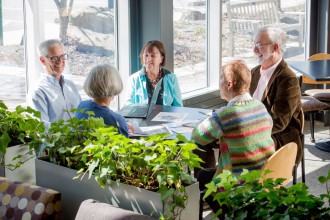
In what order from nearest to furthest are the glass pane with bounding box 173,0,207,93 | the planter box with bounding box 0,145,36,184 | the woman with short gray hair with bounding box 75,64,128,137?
the planter box with bounding box 0,145,36,184 → the woman with short gray hair with bounding box 75,64,128,137 → the glass pane with bounding box 173,0,207,93

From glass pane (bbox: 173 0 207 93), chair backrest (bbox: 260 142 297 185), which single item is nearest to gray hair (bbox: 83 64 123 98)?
chair backrest (bbox: 260 142 297 185)

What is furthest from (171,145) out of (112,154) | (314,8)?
(314,8)

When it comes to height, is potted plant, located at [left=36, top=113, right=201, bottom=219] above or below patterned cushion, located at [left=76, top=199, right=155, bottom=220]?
above

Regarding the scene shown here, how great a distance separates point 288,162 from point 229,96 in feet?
1.68

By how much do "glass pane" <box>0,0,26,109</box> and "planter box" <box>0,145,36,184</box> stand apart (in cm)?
174

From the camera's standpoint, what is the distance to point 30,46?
4.96 metres

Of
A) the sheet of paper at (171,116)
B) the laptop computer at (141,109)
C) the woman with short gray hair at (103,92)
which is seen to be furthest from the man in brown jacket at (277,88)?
the woman with short gray hair at (103,92)

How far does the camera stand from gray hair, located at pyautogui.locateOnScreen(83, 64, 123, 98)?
3.95 m

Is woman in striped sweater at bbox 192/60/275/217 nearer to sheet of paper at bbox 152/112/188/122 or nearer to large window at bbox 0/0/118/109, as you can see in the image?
sheet of paper at bbox 152/112/188/122

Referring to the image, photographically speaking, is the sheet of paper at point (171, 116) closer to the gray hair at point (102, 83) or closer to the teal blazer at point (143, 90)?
the teal blazer at point (143, 90)

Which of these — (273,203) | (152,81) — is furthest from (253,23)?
(273,203)

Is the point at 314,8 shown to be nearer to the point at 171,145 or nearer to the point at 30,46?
the point at 30,46

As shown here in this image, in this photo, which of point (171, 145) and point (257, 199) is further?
point (171, 145)

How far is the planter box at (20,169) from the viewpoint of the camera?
3.19m
